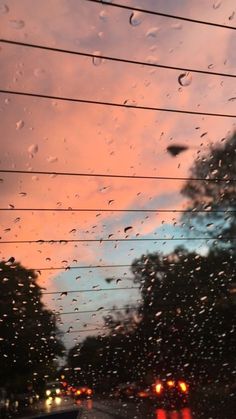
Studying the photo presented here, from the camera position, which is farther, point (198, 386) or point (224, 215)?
point (224, 215)

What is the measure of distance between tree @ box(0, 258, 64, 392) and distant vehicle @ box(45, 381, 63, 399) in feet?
3.17

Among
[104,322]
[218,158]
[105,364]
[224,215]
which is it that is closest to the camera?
[105,364]

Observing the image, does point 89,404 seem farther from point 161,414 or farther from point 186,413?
point 186,413

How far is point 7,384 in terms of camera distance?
16.2 metres

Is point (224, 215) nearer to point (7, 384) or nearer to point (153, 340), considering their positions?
point (153, 340)

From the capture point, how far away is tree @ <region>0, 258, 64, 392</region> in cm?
1380

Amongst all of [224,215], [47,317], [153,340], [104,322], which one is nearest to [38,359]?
[47,317]

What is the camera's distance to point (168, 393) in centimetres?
1655

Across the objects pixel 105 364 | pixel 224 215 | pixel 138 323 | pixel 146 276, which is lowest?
pixel 105 364

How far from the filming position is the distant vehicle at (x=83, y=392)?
12.1m

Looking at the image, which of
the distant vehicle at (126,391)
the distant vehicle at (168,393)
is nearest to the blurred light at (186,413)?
the distant vehicle at (168,393)

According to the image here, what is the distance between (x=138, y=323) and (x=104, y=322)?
2.93 feet

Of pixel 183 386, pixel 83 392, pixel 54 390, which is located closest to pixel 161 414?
pixel 183 386

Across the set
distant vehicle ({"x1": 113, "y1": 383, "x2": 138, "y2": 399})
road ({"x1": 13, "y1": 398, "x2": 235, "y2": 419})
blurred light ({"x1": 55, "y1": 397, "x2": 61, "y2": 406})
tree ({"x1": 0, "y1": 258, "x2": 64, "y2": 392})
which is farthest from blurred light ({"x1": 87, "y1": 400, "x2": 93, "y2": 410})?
tree ({"x1": 0, "y1": 258, "x2": 64, "y2": 392})
